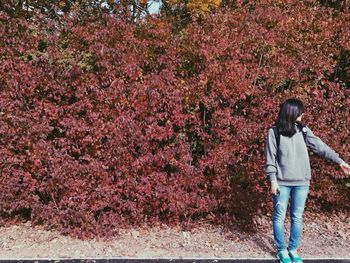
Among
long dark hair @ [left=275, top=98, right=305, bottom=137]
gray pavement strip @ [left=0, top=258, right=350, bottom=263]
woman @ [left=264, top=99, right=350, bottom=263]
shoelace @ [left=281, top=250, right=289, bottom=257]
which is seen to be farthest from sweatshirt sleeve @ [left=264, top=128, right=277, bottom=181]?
gray pavement strip @ [left=0, top=258, right=350, bottom=263]

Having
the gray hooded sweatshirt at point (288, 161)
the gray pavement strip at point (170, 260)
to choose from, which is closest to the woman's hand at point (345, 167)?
the gray hooded sweatshirt at point (288, 161)

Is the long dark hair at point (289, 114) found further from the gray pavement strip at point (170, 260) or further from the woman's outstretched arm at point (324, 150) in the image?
the gray pavement strip at point (170, 260)

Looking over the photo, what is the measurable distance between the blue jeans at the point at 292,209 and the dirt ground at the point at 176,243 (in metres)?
0.38

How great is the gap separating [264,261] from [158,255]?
1.10 m

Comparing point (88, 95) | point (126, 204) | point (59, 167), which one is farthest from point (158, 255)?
point (88, 95)

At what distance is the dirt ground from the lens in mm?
4359

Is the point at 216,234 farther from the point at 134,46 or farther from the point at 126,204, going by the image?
the point at 134,46

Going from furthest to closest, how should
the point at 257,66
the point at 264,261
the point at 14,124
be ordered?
1. the point at 257,66
2. the point at 14,124
3. the point at 264,261

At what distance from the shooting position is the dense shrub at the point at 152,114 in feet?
15.1

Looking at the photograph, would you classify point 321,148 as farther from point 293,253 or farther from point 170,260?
point 170,260

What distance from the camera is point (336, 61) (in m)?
5.06

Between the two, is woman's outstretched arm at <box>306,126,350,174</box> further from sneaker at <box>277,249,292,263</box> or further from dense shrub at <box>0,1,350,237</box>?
sneaker at <box>277,249,292,263</box>

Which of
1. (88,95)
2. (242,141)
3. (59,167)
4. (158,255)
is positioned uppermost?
(88,95)

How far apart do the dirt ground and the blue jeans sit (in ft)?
1.26
